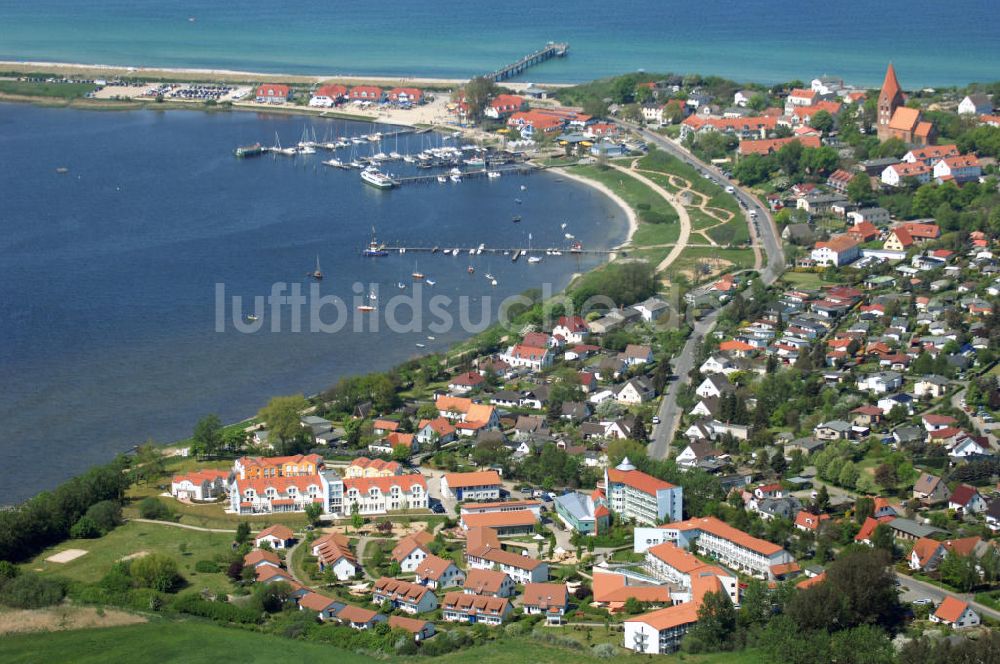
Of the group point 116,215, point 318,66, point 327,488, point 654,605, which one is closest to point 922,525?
point 654,605

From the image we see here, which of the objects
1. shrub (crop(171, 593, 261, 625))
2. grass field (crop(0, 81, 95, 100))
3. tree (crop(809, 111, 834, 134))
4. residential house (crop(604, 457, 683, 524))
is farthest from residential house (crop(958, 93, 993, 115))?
grass field (crop(0, 81, 95, 100))

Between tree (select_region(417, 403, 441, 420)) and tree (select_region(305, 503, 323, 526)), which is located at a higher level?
tree (select_region(417, 403, 441, 420))

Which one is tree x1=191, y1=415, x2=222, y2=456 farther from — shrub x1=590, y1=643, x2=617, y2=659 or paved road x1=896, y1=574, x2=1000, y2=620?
paved road x1=896, y1=574, x2=1000, y2=620

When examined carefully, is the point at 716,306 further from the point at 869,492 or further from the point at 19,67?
the point at 19,67

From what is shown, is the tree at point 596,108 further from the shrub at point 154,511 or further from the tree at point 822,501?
the shrub at point 154,511

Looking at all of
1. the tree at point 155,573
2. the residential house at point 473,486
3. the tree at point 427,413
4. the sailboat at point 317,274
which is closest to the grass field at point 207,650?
the tree at point 155,573

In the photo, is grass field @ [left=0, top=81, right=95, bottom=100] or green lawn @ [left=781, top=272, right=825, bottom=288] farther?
grass field @ [left=0, top=81, right=95, bottom=100]
